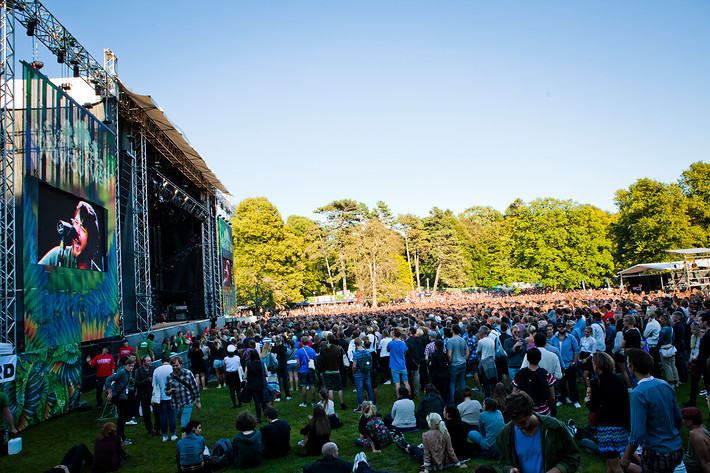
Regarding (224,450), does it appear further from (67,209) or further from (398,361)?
(67,209)

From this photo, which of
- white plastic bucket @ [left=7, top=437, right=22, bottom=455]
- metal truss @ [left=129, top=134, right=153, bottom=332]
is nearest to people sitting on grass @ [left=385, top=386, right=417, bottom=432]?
white plastic bucket @ [left=7, top=437, right=22, bottom=455]

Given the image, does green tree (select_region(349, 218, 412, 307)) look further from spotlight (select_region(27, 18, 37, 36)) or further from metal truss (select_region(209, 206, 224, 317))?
spotlight (select_region(27, 18, 37, 36))

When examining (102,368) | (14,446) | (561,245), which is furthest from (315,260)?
(14,446)

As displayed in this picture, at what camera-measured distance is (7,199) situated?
9.09 metres

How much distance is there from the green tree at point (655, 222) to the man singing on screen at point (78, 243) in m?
38.5

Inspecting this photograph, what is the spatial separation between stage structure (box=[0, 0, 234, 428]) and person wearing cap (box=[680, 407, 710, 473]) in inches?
395

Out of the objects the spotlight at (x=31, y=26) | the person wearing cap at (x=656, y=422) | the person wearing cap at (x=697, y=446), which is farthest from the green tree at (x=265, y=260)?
the person wearing cap at (x=656, y=422)

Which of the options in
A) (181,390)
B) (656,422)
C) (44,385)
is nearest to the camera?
(656,422)

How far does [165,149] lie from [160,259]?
23.3 ft

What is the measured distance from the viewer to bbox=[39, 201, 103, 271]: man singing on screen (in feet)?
34.5

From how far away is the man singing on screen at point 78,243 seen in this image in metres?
10.5

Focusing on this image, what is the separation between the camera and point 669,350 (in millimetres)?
7699

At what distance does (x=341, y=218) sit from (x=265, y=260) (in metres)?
10.9

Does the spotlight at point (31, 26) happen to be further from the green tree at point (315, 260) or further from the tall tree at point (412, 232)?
the tall tree at point (412, 232)
